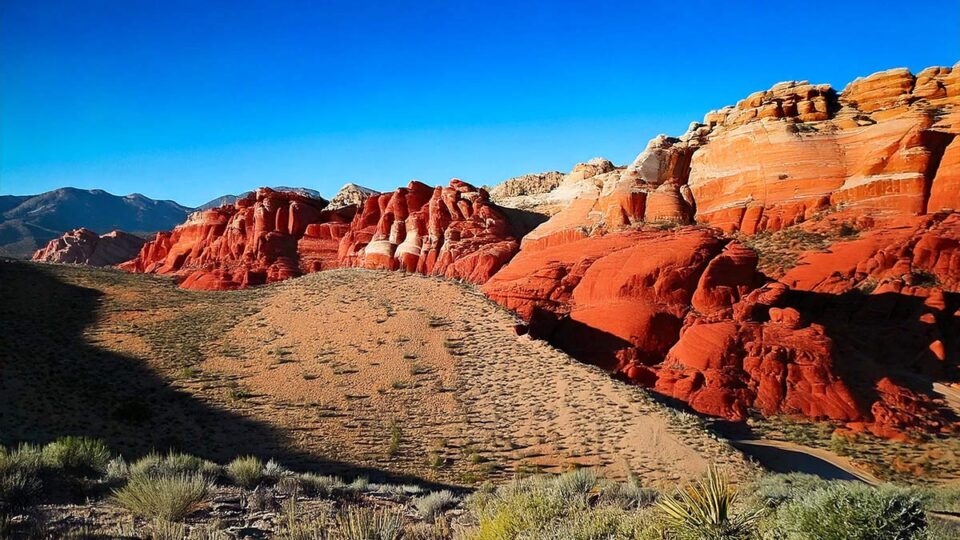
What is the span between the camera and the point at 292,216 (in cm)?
6744

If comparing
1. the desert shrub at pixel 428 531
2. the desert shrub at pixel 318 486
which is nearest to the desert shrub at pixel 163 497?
the desert shrub at pixel 318 486

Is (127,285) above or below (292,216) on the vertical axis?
below

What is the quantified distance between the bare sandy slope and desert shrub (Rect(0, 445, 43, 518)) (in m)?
9.67

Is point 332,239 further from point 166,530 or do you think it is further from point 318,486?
point 166,530

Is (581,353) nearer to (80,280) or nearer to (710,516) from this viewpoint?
(710,516)

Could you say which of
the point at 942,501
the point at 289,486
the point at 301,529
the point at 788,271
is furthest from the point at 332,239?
the point at 301,529

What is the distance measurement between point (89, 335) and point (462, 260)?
2484 centimetres

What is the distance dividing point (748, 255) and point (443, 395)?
58.1ft

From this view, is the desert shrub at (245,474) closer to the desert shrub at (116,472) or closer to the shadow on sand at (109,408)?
the desert shrub at (116,472)

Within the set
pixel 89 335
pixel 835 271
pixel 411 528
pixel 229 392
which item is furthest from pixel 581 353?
pixel 89 335

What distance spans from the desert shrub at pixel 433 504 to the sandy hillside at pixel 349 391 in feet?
19.5

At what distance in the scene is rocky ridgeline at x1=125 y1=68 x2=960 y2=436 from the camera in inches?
1004

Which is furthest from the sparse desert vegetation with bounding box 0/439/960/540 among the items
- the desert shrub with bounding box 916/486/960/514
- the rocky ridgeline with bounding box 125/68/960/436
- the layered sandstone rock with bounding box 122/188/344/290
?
the layered sandstone rock with bounding box 122/188/344/290

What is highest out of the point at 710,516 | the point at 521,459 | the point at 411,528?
the point at 710,516
